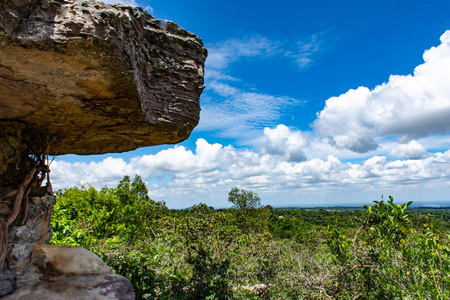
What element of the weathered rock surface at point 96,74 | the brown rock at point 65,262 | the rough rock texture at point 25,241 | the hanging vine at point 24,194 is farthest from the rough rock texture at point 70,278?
the weathered rock surface at point 96,74

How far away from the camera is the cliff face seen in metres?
2.37

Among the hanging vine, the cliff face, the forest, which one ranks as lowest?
the forest

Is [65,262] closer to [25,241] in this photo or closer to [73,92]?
[25,241]

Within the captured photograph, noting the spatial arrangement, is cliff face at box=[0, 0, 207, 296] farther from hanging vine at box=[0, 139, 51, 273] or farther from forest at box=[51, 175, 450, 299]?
forest at box=[51, 175, 450, 299]

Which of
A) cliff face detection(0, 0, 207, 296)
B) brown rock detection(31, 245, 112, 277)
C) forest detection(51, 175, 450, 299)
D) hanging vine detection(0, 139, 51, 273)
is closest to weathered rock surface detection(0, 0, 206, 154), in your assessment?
cliff face detection(0, 0, 207, 296)

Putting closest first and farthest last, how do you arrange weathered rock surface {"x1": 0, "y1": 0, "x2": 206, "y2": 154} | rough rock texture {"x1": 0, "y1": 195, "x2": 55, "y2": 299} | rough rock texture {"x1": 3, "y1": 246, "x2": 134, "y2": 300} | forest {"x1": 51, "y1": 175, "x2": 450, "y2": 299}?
weathered rock surface {"x1": 0, "y1": 0, "x2": 206, "y2": 154} < rough rock texture {"x1": 3, "y1": 246, "x2": 134, "y2": 300} < rough rock texture {"x1": 0, "y1": 195, "x2": 55, "y2": 299} < forest {"x1": 51, "y1": 175, "x2": 450, "y2": 299}

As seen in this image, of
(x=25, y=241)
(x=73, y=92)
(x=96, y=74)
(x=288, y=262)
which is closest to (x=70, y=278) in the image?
(x=25, y=241)

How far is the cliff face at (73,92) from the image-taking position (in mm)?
2371

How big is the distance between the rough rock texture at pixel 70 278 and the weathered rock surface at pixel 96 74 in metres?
1.84

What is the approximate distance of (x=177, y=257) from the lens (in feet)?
25.1

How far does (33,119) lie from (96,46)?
6.67ft

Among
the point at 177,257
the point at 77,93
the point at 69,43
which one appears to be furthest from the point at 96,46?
A: the point at 177,257

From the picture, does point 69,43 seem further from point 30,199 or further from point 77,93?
point 30,199

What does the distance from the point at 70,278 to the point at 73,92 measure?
248 cm
